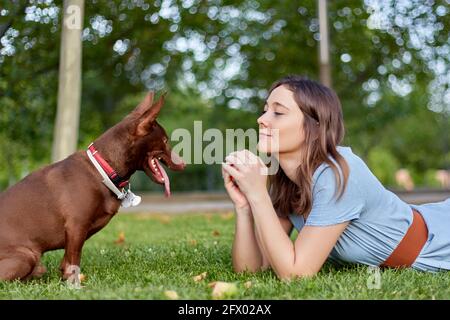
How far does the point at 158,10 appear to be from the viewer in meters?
13.4

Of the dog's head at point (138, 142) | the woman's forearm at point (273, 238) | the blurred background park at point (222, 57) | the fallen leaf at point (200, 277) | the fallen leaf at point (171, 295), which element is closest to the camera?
the fallen leaf at point (171, 295)

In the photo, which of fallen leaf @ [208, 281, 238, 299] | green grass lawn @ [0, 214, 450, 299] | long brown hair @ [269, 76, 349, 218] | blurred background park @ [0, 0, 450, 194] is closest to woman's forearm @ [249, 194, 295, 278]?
green grass lawn @ [0, 214, 450, 299]

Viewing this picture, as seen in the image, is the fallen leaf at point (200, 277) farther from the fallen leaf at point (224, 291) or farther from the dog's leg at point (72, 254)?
the dog's leg at point (72, 254)

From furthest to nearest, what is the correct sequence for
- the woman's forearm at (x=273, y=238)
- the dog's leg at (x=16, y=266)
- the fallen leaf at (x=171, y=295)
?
the dog's leg at (x=16, y=266)
the woman's forearm at (x=273, y=238)
the fallen leaf at (x=171, y=295)

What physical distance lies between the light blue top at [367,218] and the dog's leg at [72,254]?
1.36m

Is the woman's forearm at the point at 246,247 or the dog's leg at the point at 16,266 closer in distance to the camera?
the dog's leg at the point at 16,266

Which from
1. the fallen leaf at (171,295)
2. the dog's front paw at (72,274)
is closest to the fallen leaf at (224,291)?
the fallen leaf at (171,295)

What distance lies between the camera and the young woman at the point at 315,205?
11.5 ft

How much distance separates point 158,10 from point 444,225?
34.4 feet

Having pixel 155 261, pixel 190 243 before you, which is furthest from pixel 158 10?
pixel 155 261

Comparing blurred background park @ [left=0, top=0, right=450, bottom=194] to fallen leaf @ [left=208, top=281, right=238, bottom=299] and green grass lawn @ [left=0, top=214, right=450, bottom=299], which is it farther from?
fallen leaf @ [left=208, top=281, right=238, bottom=299]

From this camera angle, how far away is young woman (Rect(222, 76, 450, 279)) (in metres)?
3.51

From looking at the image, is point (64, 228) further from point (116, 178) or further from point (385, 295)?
point (385, 295)

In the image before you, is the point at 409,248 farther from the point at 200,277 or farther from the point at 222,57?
the point at 222,57
